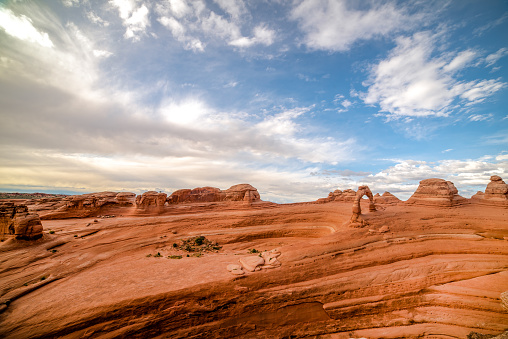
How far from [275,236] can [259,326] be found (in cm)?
1531

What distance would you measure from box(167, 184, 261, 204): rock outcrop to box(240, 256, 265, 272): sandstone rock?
747 inches

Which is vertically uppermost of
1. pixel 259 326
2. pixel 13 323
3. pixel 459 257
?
pixel 459 257

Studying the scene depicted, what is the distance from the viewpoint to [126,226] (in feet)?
85.4

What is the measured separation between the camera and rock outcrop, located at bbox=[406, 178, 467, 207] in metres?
25.0

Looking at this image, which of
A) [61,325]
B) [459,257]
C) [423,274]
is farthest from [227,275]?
[459,257]

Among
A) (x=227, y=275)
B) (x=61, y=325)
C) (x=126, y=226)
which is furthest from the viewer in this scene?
(x=126, y=226)

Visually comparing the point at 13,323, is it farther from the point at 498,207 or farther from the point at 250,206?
the point at 498,207

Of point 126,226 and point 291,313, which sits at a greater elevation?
point 126,226

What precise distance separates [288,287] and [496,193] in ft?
120

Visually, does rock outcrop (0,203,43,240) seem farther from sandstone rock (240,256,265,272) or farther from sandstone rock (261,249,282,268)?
sandstone rock (261,249,282,268)

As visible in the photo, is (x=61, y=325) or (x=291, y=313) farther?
(x=291, y=313)

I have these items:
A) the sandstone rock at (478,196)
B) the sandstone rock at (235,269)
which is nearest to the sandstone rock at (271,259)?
the sandstone rock at (235,269)

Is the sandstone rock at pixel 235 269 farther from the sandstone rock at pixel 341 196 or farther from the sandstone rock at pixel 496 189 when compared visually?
the sandstone rock at pixel 496 189

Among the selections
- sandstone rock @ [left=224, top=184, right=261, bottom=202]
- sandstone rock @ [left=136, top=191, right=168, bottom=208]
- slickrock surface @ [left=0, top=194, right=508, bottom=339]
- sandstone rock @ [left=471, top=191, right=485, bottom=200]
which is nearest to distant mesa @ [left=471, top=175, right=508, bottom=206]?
sandstone rock @ [left=471, top=191, right=485, bottom=200]
